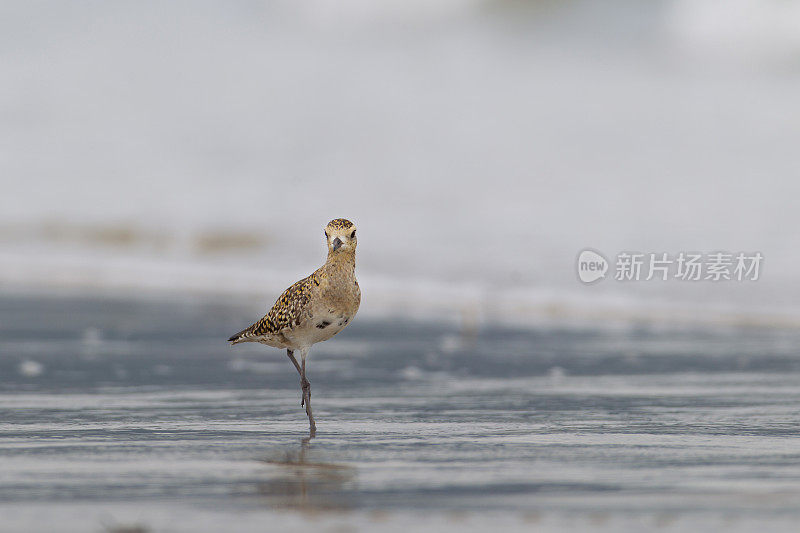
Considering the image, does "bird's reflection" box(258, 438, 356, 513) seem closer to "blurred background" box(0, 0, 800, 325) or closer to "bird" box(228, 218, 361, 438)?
"bird" box(228, 218, 361, 438)

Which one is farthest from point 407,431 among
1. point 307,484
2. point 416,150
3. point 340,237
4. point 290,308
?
point 416,150

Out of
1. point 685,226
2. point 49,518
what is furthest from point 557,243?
point 49,518

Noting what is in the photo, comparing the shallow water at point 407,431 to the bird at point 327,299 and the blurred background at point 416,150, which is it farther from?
the blurred background at point 416,150

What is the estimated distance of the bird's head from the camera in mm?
6070

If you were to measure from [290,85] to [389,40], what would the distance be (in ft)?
8.27

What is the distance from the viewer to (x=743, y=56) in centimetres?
2455

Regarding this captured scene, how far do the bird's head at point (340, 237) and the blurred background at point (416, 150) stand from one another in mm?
5703

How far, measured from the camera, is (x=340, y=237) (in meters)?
6.10

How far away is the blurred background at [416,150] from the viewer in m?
15.4

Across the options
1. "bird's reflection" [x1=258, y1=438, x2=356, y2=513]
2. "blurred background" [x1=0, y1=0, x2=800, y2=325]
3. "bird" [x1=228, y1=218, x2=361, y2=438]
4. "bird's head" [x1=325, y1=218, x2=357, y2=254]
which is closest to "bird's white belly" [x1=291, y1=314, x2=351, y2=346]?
"bird" [x1=228, y1=218, x2=361, y2=438]

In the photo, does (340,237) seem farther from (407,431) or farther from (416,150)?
(416,150)

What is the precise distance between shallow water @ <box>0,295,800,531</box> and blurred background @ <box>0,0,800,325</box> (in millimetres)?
2957

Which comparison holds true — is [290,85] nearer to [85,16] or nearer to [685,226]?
[85,16]

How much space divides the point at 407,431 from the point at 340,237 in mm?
907
